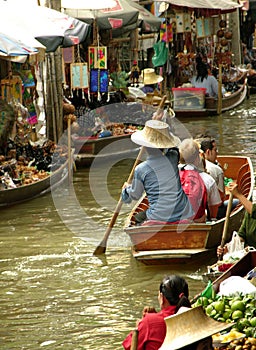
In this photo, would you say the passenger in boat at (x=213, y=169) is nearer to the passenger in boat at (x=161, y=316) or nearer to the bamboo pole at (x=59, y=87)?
the passenger in boat at (x=161, y=316)

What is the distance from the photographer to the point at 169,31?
21.0 metres

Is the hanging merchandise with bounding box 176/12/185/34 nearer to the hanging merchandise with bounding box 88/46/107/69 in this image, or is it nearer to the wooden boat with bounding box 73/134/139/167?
the hanging merchandise with bounding box 88/46/107/69

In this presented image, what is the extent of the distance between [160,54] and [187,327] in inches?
643

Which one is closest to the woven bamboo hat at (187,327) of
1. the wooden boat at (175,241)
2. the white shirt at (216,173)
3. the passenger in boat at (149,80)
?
the wooden boat at (175,241)

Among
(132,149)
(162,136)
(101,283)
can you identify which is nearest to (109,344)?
(101,283)

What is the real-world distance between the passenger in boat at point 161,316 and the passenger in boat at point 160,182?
10.4 feet

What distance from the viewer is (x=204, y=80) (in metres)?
21.3

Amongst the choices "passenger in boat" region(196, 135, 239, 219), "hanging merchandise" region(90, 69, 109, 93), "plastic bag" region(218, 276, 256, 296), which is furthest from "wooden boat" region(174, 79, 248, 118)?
"plastic bag" region(218, 276, 256, 296)

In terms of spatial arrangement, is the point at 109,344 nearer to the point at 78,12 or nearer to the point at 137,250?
the point at 137,250

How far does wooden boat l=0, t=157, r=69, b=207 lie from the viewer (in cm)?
1184

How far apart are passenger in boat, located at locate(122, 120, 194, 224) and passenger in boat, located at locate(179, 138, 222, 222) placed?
0.11m

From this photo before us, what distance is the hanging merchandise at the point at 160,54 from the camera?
20.8 m

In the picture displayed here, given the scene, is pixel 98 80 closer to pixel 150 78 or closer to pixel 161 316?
pixel 150 78

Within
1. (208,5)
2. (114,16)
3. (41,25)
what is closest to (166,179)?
(41,25)
